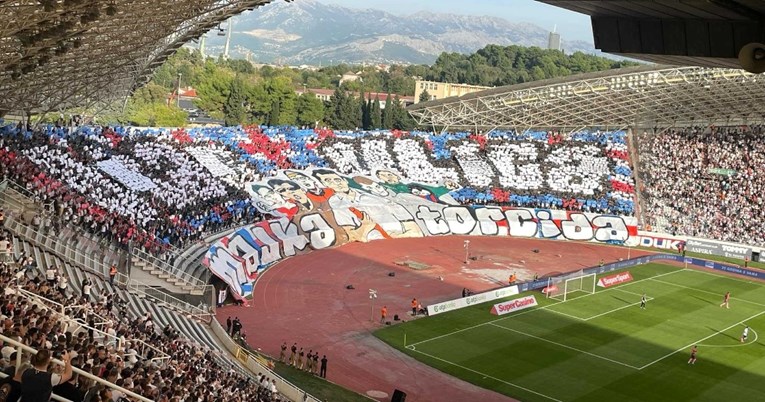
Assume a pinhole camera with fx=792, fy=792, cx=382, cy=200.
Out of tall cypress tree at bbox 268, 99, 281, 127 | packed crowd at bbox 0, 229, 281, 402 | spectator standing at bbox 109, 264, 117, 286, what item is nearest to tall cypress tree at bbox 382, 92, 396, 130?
tall cypress tree at bbox 268, 99, 281, 127

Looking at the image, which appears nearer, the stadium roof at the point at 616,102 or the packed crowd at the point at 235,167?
the packed crowd at the point at 235,167

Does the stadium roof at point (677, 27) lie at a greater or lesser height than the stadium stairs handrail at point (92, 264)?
greater

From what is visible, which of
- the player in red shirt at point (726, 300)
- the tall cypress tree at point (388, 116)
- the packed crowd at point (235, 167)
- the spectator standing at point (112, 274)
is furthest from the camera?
the tall cypress tree at point (388, 116)

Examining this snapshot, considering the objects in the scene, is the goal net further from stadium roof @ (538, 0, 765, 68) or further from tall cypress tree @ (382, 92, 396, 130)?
tall cypress tree @ (382, 92, 396, 130)

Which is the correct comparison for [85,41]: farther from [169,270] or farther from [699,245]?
[699,245]

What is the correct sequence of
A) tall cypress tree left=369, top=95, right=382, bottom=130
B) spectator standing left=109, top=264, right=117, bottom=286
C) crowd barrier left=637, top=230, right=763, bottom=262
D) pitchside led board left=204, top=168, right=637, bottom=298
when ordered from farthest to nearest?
tall cypress tree left=369, top=95, right=382, bottom=130 → crowd barrier left=637, top=230, right=763, bottom=262 → pitchside led board left=204, top=168, right=637, bottom=298 → spectator standing left=109, top=264, right=117, bottom=286

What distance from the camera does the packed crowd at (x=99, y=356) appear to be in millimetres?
10805

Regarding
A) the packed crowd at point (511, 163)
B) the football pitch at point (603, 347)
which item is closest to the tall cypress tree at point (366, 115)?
the packed crowd at point (511, 163)

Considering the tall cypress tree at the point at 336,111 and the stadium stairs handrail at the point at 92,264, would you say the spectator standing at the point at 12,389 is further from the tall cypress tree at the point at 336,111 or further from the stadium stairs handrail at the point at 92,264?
the tall cypress tree at the point at 336,111

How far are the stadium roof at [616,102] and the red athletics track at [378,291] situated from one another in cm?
1549

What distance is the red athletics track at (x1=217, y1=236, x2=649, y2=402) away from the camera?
36.2m

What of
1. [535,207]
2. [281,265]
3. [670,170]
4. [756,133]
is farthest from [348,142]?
[756,133]

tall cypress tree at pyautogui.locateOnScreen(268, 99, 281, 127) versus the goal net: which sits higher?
tall cypress tree at pyautogui.locateOnScreen(268, 99, 281, 127)

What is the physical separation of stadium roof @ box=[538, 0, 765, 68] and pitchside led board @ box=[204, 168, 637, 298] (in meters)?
39.0
